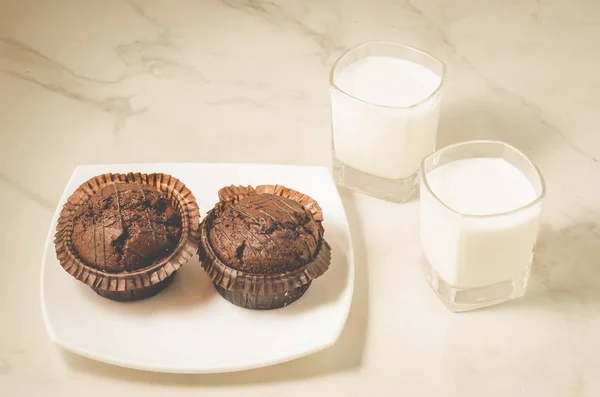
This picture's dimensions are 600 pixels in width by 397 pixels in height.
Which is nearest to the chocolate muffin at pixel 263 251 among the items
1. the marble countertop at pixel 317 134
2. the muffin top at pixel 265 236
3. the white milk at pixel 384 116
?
the muffin top at pixel 265 236

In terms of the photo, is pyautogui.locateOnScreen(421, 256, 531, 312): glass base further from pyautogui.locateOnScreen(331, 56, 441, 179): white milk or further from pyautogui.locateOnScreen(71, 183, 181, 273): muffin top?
pyautogui.locateOnScreen(71, 183, 181, 273): muffin top

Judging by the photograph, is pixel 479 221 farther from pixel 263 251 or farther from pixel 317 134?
pixel 317 134

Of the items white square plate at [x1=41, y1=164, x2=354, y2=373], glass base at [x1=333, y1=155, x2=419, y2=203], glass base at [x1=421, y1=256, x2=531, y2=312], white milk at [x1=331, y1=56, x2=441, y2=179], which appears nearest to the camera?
white square plate at [x1=41, y1=164, x2=354, y2=373]

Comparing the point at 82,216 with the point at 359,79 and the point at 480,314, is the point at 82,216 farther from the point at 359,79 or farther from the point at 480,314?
the point at 480,314

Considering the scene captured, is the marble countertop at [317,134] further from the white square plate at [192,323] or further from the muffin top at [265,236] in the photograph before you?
the muffin top at [265,236]

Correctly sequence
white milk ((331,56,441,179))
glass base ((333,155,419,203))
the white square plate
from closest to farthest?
the white square plate, white milk ((331,56,441,179)), glass base ((333,155,419,203))

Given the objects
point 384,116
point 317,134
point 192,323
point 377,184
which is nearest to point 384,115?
point 384,116

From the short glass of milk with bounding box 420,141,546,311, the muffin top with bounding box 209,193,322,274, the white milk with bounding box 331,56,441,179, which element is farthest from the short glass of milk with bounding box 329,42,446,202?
the muffin top with bounding box 209,193,322,274
